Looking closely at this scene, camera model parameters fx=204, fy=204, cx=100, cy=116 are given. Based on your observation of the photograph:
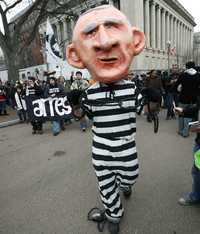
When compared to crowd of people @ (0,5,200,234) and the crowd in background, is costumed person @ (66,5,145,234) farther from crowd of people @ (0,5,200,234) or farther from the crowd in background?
the crowd in background

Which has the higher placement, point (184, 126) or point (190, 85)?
point (190, 85)

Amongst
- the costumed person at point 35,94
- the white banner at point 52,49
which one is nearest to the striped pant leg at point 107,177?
the costumed person at point 35,94

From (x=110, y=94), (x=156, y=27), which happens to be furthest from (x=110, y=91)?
(x=156, y=27)

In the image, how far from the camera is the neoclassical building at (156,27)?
1017 inches

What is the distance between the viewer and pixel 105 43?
64.1 inches

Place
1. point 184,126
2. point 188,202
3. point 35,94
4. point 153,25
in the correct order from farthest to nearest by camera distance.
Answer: point 153,25 < point 35,94 < point 184,126 < point 188,202

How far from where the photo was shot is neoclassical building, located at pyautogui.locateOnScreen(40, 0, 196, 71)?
2584 centimetres

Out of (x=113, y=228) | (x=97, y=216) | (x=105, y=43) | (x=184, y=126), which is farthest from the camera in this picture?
(x=184, y=126)

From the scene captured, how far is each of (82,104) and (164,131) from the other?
407 cm

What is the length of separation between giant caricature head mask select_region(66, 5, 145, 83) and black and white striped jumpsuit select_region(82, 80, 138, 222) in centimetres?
14

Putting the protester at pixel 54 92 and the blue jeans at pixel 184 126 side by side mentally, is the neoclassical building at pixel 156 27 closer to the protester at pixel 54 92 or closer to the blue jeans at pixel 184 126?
the protester at pixel 54 92

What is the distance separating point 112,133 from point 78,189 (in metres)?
1.50

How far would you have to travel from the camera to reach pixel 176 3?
40.2 m

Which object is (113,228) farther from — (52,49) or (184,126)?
(52,49)
